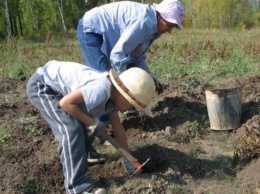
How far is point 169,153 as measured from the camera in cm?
389

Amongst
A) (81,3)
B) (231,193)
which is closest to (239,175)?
(231,193)

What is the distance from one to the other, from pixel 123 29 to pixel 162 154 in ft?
3.97

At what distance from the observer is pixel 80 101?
3027 mm

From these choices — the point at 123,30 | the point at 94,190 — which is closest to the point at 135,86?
the point at 94,190

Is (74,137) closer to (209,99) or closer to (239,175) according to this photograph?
(239,175)

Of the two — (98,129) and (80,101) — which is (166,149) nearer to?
(98,129)

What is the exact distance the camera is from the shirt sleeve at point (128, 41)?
3.87 metres

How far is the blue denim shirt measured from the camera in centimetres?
390

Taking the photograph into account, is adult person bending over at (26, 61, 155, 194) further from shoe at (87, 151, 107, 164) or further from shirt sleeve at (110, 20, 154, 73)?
shirt sleeve at (110, 20, 154, 73)

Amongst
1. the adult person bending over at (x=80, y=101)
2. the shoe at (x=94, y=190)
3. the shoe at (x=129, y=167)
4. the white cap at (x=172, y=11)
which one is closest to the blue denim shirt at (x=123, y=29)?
the white cap at (x=172, y=11)

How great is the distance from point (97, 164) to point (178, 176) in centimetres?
78

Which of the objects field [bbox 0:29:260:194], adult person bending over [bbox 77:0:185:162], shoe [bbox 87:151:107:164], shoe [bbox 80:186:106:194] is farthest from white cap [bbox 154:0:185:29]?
shoe [bbox 80:186:106:194]

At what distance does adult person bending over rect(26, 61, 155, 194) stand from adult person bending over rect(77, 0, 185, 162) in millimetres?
787

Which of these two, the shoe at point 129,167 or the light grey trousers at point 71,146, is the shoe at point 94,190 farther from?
the shoe at point 129,167
